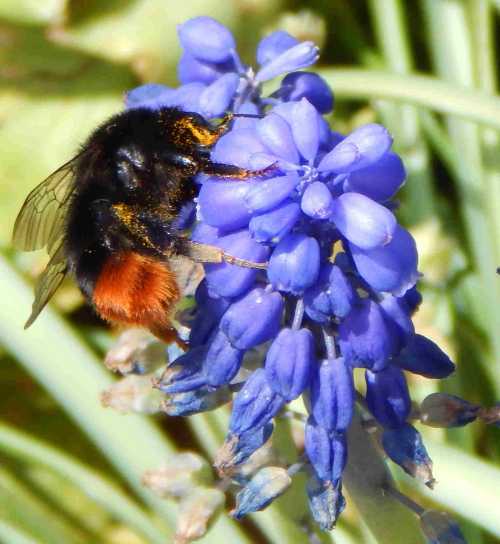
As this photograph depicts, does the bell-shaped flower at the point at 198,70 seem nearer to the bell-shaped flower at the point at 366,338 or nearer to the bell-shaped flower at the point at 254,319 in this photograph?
the bell-shaped flower at the point at 254,319

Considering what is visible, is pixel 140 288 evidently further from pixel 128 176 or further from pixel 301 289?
pixel 301 289

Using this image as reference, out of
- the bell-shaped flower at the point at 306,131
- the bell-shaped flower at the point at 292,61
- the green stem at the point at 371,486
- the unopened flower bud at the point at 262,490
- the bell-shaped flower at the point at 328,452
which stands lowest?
the green stem at the point at 371,486

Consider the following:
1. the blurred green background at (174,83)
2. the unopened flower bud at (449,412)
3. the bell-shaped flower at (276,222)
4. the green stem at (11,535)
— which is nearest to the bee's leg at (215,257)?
the bell-shaped flower at (276,222)

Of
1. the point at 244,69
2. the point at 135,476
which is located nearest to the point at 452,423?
the point at 244,69

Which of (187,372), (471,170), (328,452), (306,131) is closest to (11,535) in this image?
(187,372)

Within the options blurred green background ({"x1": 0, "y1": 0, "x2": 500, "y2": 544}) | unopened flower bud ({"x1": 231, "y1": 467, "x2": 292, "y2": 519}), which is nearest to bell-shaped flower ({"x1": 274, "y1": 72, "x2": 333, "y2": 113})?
unopened flower bud ({"x1": 231, "y1": 467, "x2": 292, "y2": 519})

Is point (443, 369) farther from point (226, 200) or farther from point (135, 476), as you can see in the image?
point (135, 476)
